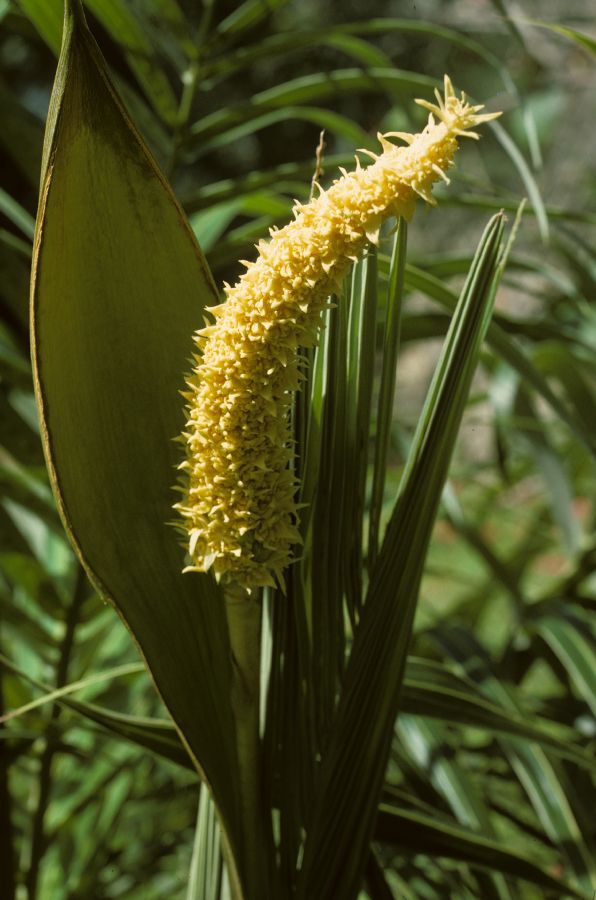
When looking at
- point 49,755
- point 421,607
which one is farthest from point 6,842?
point 421,607

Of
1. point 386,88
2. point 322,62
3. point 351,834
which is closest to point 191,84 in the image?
point 386,88

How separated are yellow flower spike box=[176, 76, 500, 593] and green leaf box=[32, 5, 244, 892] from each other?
0.02 m

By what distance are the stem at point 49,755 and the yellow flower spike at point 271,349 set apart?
229mm

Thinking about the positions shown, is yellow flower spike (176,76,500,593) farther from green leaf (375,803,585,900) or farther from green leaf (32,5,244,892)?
green leaf (375,803,585,900)

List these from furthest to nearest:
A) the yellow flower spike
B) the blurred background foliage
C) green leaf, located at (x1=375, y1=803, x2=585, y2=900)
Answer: the blurred background foliage
green leaf, located at (x1=375, y1=803, x2=585, y2=900)
the yellow flower spike

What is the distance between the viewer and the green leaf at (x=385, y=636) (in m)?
0.29

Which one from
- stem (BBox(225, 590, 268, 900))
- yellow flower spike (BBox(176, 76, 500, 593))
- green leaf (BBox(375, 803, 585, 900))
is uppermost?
yellow flower spike (BBox(176, 76, 500, 593))

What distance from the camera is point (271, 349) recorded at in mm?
249

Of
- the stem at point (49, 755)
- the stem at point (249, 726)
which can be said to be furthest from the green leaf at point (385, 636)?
the stem at point (49, 755)

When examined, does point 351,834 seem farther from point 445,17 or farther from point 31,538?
point 445,17

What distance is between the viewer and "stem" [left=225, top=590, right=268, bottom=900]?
0.30 meters

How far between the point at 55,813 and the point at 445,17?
200cm

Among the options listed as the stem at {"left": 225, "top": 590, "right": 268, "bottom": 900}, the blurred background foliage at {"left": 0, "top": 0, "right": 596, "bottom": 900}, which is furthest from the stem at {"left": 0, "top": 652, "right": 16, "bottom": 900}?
the stem at {"left": 225, "top": 590, "right": 268, "bottom": 900}

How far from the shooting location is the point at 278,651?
1.08 feet
